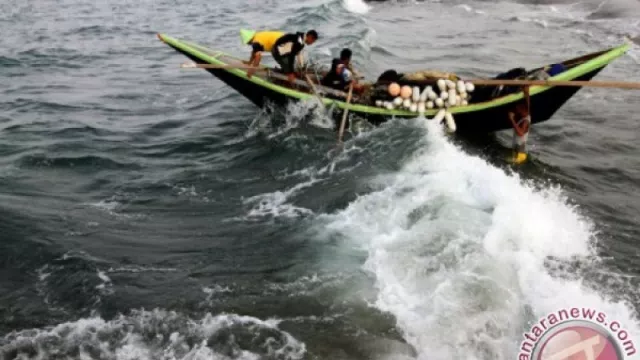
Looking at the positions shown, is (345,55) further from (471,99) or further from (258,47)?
(471,99)

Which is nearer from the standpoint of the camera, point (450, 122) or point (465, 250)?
point (465, 250)

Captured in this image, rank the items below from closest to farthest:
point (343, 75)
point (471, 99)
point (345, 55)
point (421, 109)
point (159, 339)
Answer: point (159, 339) < point (421, 109) < point (471, 99) < point (345, 55) < point (343, 75)

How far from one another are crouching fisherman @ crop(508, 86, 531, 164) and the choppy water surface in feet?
1.23

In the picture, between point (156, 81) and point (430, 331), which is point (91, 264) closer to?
point (430, 331)

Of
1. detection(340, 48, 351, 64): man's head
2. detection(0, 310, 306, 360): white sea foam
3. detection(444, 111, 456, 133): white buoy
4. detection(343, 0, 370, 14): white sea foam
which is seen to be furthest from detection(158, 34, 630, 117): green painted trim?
detection(343, 0, 370, 14): white sea foam

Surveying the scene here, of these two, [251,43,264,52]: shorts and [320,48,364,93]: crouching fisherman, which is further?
[251,43,264,52]: shorts

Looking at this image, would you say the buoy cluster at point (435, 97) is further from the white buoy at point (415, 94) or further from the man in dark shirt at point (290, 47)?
the man in dark shirt at point (290, 47)

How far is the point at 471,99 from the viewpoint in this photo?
1093 centimetres

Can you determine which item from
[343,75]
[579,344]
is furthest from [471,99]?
[579,344]

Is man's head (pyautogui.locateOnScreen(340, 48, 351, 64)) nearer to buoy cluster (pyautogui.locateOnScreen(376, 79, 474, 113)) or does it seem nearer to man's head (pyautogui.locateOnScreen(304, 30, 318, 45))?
man's head (pyautogui.locateOnScreen(304, 30, 318, 45))

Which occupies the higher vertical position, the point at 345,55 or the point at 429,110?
the point at 345,55

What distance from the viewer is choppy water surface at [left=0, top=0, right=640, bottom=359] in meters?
6.16

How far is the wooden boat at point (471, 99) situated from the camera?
950 centimetres

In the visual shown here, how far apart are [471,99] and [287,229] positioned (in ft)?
16.4
